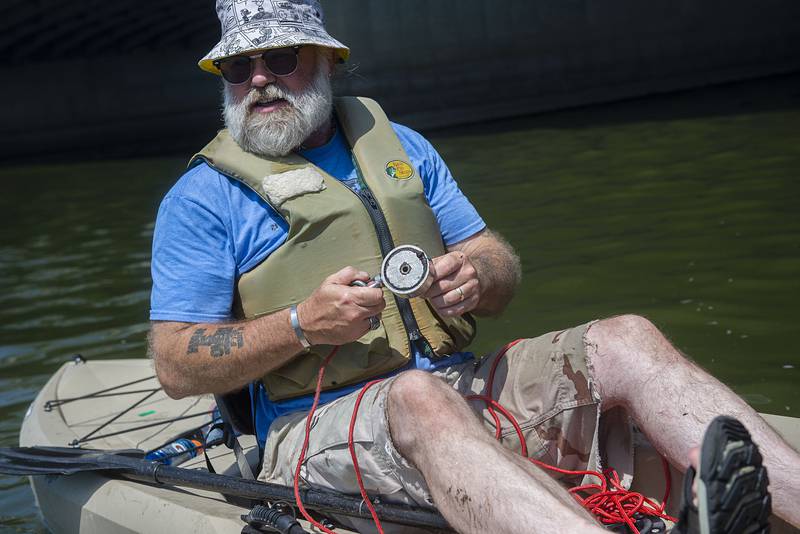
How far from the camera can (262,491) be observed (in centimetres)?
298

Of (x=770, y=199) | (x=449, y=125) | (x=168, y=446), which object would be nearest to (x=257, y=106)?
(x=168, y=446)

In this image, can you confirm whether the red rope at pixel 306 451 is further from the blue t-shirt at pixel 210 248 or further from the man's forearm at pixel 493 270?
the man's forearm at pixel 493 270

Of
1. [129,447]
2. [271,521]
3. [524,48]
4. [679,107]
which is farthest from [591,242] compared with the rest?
[524,48]

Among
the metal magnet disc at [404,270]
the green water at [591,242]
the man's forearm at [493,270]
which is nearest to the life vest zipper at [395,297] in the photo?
the man's forearm at [493,270]

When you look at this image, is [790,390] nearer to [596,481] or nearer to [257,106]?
[596,481]

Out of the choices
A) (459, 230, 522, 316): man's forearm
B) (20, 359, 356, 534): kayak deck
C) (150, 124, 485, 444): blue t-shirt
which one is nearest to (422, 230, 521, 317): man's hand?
(459, 230, 522, 316): man's forearm

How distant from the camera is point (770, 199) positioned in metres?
8.18

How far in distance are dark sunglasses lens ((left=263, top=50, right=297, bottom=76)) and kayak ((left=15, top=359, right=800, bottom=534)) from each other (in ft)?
4.14

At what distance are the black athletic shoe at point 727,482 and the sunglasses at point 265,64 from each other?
6.06 feet

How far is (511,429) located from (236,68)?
1390mm

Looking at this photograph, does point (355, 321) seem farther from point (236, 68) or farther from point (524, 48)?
point (524, 48)

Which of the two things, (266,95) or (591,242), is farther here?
(591,242)

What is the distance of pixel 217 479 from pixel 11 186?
1188 cm

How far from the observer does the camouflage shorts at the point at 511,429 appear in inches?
108
